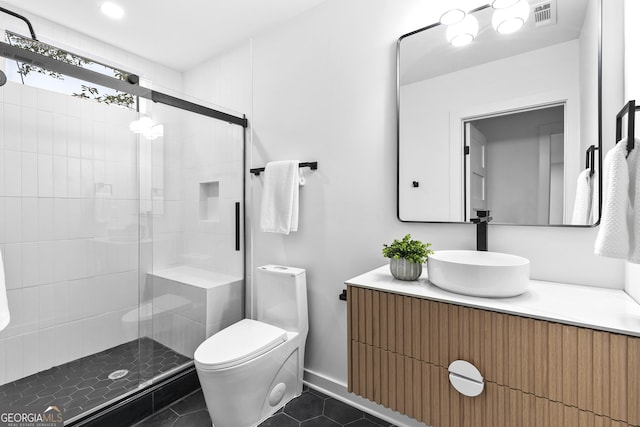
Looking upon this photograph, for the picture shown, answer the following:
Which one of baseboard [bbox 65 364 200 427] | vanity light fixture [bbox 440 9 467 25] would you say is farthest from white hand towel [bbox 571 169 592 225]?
baseboard [bbox 65 364 200 427]

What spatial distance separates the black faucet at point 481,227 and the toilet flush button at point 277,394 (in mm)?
1300

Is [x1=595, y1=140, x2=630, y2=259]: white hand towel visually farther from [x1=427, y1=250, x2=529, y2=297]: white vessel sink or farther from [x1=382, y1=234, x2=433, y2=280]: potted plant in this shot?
[x1=382, y1=234, x2=433, y2=280]: potted plant

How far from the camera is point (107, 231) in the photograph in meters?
1.98

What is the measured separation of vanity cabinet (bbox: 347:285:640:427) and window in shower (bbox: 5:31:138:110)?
185 centimetres

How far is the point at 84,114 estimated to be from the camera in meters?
1.92

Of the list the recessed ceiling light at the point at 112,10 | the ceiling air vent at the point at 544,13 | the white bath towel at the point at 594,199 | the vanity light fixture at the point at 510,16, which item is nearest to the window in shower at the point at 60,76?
the recessed ceiling light at the point at 112,10

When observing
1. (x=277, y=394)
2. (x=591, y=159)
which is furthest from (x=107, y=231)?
(x=591, y=159)

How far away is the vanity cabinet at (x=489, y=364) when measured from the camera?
76cm

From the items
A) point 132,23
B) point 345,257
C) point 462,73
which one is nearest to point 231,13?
point 132,23

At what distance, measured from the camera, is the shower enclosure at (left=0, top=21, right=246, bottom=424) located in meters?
1.65

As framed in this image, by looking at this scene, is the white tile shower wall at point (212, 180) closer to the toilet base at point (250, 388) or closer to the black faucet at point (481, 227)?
the toilet base at point (250, 388)

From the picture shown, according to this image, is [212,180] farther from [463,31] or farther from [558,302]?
[558,302]

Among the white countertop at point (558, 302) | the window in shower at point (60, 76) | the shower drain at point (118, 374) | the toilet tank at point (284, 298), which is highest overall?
the window in shower at point (60, 76)

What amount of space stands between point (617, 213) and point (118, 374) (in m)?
2.48
